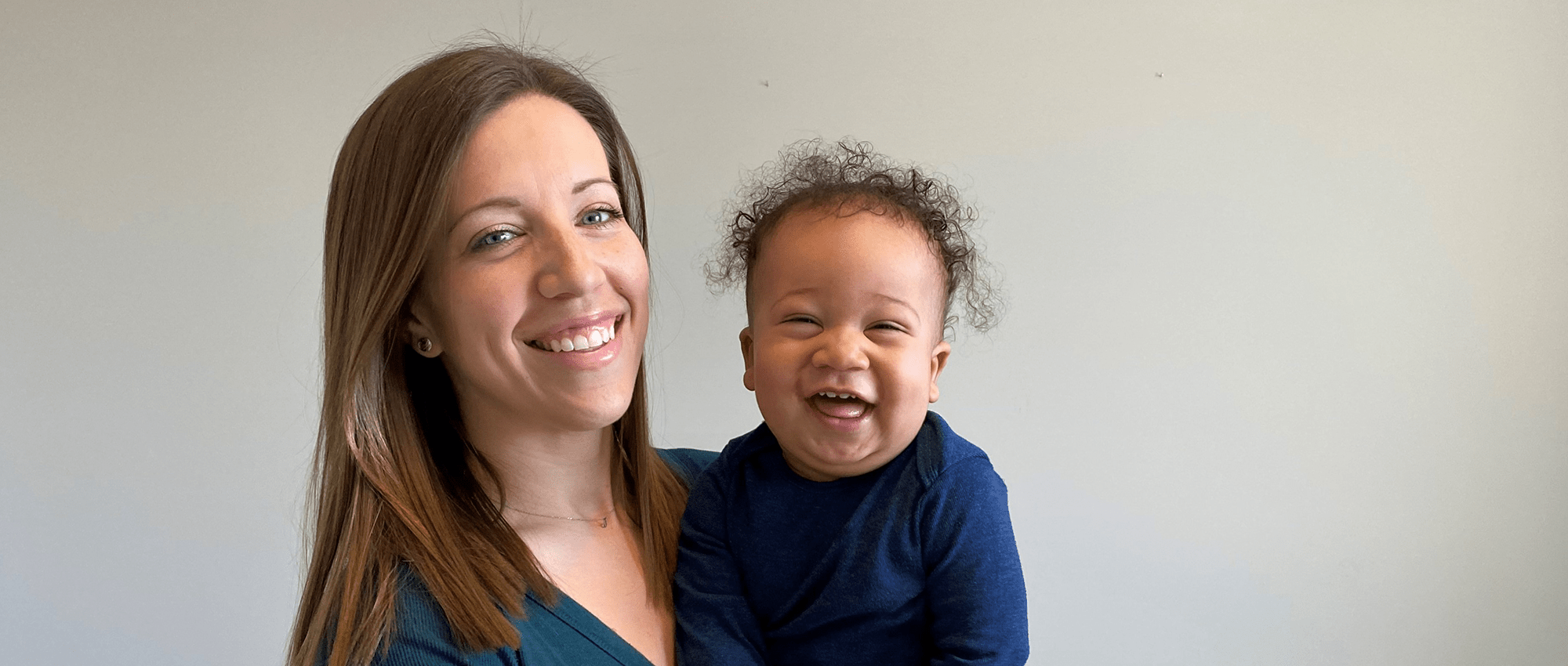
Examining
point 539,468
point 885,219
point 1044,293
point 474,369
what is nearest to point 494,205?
point 474,369

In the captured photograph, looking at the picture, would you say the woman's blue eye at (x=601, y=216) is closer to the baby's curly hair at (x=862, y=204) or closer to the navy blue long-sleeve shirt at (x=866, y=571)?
the baby's curly hair at (x=862, y=204)

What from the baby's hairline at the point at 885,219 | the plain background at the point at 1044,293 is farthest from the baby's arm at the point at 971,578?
the plain background at the point at 1044,293

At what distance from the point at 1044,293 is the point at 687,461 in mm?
954

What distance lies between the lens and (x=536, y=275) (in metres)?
1.30

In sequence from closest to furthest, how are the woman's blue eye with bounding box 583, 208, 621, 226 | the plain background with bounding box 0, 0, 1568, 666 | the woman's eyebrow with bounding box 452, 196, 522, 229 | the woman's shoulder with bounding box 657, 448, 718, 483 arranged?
the woman's eyebrow with bounding box 452, 196, 522, 229, the woman's blue eye with bounding box 583, 208, 621, 226, the woman's shoulder with bounding box 657, 448, 718, 483, the plain background with bounding box 0, 0, 1568, 666

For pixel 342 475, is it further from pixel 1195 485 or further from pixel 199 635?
pixel 1195 485

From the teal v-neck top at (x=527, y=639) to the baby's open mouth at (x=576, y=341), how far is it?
1.01ft

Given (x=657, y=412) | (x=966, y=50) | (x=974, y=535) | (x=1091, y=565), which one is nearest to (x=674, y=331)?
(x=657, y=412)

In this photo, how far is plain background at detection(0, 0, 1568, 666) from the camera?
7.15ft

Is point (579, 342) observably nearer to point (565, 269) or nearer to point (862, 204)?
point (565, 269)

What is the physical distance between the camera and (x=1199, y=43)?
7.27ft

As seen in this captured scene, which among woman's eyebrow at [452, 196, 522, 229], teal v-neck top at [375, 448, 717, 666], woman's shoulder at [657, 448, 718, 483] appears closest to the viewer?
teal v-neck top at [375, 448, 717, 666]

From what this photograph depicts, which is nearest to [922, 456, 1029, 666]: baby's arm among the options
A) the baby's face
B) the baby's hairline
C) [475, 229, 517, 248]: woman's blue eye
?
the baby's face

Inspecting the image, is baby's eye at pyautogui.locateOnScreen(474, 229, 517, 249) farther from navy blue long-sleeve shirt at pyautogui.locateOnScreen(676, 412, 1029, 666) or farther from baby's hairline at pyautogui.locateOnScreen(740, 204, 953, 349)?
navy blue long-sleeve shirt at pyautogui.locateOnScreen(676, 412, 1029, 666)
